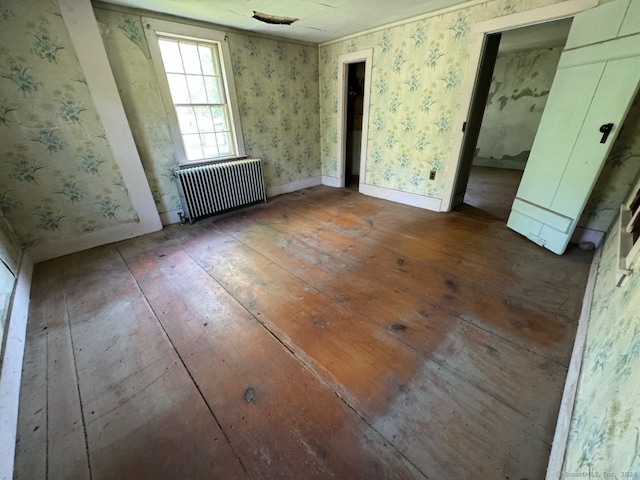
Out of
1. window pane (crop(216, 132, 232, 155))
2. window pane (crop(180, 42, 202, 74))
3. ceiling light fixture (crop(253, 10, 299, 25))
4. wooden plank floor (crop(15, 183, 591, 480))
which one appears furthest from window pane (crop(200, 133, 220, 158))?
wooden plank floor (crop(15, 183, 591, 480))

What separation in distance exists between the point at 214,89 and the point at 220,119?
357 mm

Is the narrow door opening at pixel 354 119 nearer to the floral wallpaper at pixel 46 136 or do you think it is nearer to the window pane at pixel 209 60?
the window pane at pixel 209 60

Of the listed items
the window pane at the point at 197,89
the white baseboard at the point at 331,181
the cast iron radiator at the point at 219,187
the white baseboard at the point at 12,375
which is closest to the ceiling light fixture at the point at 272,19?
the window pane at the point at 197,89

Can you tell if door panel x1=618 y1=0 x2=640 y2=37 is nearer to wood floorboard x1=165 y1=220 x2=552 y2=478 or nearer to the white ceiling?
the white ceiling

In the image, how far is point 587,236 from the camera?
246 centimetres

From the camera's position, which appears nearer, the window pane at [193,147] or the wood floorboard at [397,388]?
the wood floorboard at [397,388]

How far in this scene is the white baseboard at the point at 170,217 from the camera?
3.24 meters

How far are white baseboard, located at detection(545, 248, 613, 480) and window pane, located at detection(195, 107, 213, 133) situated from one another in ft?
13.4

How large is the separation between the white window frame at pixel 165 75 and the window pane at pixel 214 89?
0.27 ft

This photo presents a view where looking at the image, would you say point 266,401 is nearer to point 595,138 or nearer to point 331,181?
point 595,138

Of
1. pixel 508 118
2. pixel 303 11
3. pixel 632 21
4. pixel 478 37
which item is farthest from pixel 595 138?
pixel 508 118

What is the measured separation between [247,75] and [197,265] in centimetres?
274

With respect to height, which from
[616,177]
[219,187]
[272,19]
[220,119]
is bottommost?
[219,187]

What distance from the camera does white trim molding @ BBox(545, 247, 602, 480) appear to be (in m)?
0.91
